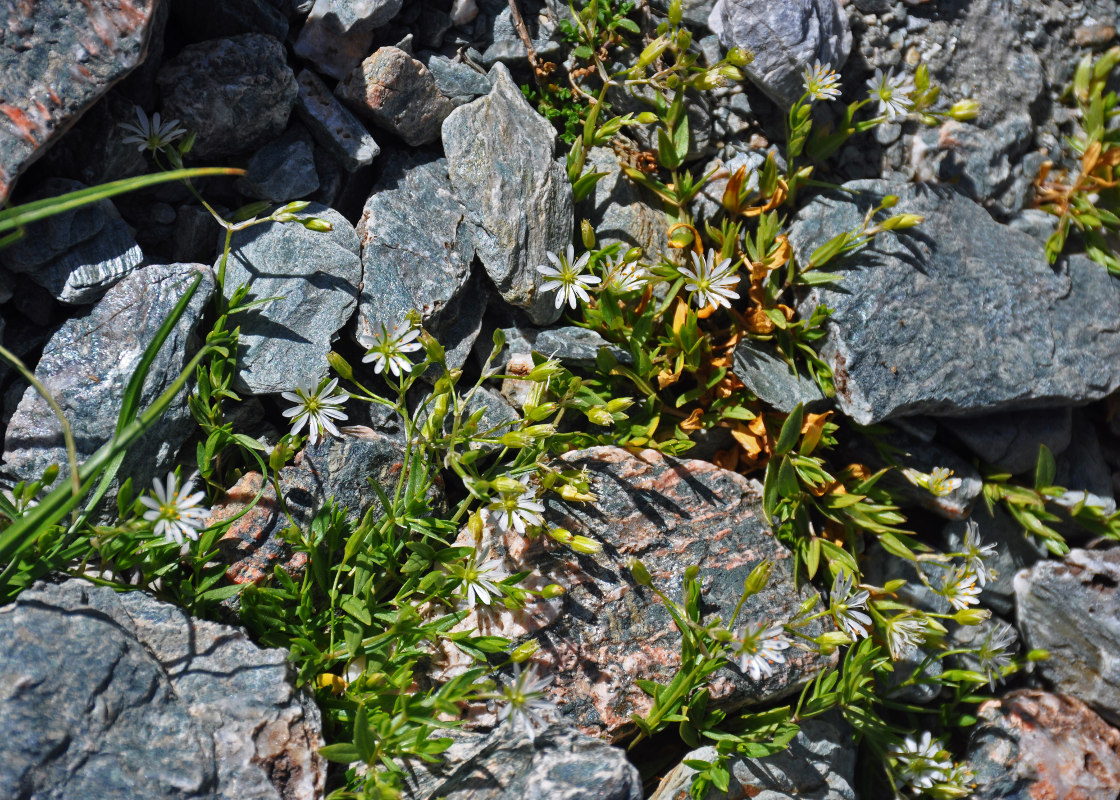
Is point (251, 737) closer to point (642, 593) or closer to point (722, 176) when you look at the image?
point (642, 593)

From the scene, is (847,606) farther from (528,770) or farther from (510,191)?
(510,191)

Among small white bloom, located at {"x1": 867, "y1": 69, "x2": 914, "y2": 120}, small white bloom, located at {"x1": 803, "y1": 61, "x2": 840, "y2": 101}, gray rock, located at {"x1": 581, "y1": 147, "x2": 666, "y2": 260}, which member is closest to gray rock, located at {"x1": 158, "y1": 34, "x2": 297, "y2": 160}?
gray rock, located at {"x1": 581, "y1": 147, "x2": 666, "y2": 260}

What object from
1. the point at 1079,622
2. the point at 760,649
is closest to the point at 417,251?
the point at 760,649

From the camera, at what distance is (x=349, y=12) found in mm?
3225

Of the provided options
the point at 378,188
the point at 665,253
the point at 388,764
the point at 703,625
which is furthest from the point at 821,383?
the point at 388,764

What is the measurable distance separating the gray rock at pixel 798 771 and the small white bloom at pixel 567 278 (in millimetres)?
1783

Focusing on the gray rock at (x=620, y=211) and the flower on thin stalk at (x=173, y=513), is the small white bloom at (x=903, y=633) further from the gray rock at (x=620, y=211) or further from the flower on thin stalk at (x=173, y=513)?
the flower on thin stalk at (x=173, y=513)

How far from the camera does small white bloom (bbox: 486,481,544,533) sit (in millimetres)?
2949

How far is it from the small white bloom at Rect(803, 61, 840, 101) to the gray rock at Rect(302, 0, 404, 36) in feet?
5.71

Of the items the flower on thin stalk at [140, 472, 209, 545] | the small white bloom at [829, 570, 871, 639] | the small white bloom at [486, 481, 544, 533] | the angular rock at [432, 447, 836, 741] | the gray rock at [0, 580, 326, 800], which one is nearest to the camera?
the gray rock at [0, 580, 326, 800]

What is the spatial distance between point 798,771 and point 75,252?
10.9ft

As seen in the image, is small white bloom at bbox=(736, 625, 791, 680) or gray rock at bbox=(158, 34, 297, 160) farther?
gray rock at bbox=(158, 34, 297, 160)

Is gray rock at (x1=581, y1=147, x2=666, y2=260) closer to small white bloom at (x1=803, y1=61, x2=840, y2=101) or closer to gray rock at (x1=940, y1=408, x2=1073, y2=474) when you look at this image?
small white bloom at (x1=803, y1=61, x2=840, y2=101)

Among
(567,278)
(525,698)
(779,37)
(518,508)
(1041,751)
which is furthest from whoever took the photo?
(1041,751)
